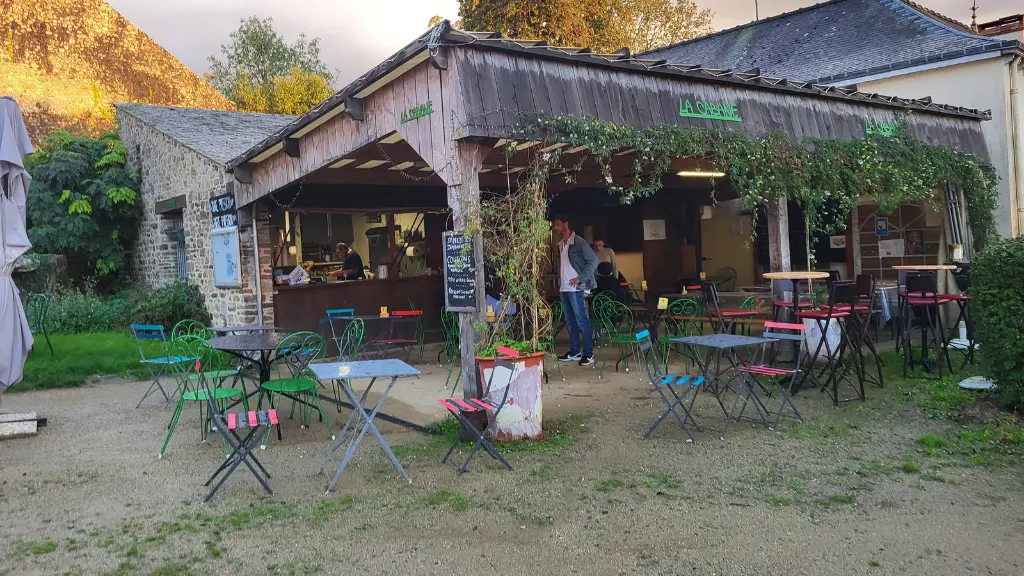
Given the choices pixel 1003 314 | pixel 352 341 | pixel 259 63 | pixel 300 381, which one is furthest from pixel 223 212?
pixel 259 63

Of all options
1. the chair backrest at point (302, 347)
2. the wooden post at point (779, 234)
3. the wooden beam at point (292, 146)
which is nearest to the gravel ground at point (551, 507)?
the chair backrest at point (302, 347)

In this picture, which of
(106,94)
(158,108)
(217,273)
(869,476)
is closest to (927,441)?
(869,476)

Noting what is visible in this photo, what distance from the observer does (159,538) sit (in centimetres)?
350

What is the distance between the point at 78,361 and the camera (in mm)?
8164

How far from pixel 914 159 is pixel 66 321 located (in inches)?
469

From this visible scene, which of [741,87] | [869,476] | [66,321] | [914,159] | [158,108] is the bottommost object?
[869,476]

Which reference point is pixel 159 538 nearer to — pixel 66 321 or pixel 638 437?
pixel 638 437

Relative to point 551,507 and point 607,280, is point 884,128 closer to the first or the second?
point 607,280

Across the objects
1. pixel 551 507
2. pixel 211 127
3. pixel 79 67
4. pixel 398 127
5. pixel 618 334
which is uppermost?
pixel 79 67

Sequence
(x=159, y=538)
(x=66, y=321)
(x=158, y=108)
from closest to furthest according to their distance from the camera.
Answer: (x=159, y=538) < (x=66, y=321) < (x=158, y=108)

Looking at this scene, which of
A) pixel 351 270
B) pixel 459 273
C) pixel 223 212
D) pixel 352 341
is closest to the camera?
pixel 459 273

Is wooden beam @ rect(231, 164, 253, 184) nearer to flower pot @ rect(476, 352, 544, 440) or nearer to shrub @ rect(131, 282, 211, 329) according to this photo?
shrub @ rect(131, 282, 211, 329)

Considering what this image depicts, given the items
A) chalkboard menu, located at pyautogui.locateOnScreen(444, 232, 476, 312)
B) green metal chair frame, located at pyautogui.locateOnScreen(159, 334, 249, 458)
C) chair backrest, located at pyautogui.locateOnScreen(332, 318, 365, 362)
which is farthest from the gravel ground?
chair backrest, located at pyautogui.locateOnScreen(332, 318, 365, 362)

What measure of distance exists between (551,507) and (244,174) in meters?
6.69
